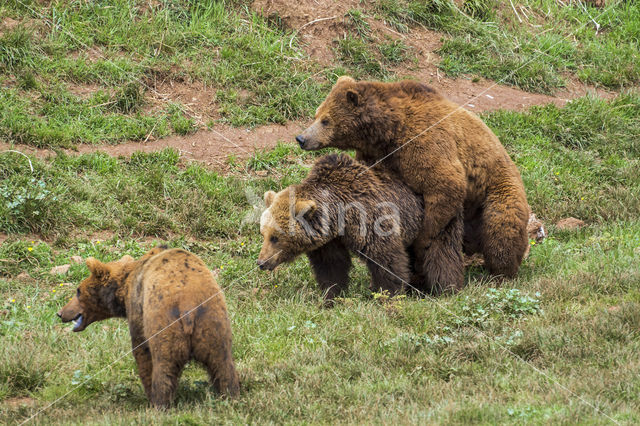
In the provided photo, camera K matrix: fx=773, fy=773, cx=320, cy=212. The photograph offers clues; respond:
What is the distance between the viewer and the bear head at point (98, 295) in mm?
5785

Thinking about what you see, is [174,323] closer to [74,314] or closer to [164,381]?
[164,381]

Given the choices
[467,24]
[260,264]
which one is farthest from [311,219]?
[467,24]

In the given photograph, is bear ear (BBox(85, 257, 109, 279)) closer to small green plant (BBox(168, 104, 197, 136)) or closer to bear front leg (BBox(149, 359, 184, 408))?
bear front leg (BBox(149, 359, 184, 408))

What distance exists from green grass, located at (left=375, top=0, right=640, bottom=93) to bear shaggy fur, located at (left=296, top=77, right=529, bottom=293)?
5284 mm

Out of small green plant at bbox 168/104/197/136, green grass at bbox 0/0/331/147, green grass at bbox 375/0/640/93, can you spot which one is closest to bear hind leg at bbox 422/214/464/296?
green grass at bbox 0/0/331/147

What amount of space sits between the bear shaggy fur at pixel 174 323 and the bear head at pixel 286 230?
1.68 m

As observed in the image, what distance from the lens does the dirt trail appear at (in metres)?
→ 10.8

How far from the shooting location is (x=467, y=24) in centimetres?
1368

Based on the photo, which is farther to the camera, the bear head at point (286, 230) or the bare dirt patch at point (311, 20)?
the bare dirt patch at point (311, 20)

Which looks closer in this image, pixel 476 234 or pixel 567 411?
pixel 567 411

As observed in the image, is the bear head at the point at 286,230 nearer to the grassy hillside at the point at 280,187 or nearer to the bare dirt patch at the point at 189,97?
the grassy hillside at the point at 280,187

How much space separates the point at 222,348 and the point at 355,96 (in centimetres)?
341

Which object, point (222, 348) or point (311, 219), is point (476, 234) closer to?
point (311, 219)

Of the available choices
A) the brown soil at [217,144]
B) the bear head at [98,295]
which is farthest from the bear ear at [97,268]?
the brown soil at [217,144]
